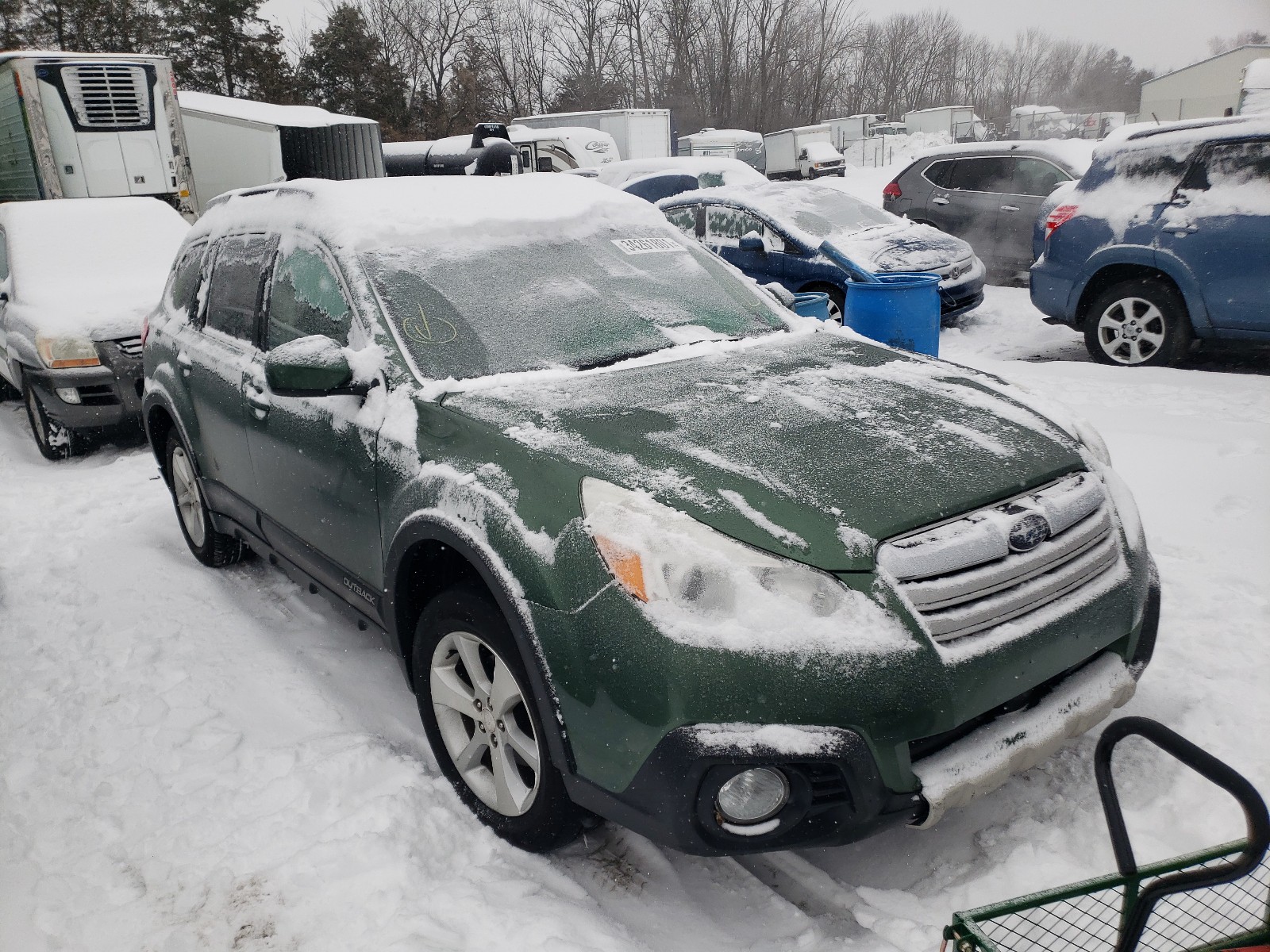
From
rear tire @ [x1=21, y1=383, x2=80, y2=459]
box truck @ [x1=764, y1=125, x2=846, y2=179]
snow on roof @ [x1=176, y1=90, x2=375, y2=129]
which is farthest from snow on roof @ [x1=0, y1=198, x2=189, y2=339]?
box truck @ [x1=764, y1=125, x2=846, y2=179]

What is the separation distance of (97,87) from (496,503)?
12.9m

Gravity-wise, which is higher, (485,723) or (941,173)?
(941,173)

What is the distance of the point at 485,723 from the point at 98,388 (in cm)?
568

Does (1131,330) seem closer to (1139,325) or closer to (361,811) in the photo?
(1139,325)

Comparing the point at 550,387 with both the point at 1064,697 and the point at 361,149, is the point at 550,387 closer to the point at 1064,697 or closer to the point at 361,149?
the point at 1064,697

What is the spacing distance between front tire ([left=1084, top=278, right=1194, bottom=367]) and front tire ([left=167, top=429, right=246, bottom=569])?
6.27m

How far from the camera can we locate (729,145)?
31375mm

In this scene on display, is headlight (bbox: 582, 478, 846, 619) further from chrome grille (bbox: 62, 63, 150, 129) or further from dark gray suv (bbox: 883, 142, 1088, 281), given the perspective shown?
chrome grille (bbox: 62, 63, 150, 129)

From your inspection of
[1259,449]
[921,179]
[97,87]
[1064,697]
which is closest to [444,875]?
[1064,697]

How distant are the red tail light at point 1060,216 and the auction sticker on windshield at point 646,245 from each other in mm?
4779

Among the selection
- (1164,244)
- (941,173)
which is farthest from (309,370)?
(941,173)

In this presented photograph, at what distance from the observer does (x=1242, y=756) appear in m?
2.64

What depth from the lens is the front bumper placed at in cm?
662

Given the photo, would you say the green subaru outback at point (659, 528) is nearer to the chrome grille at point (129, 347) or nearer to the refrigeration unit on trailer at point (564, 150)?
the chrome grille at point (129, 347)
